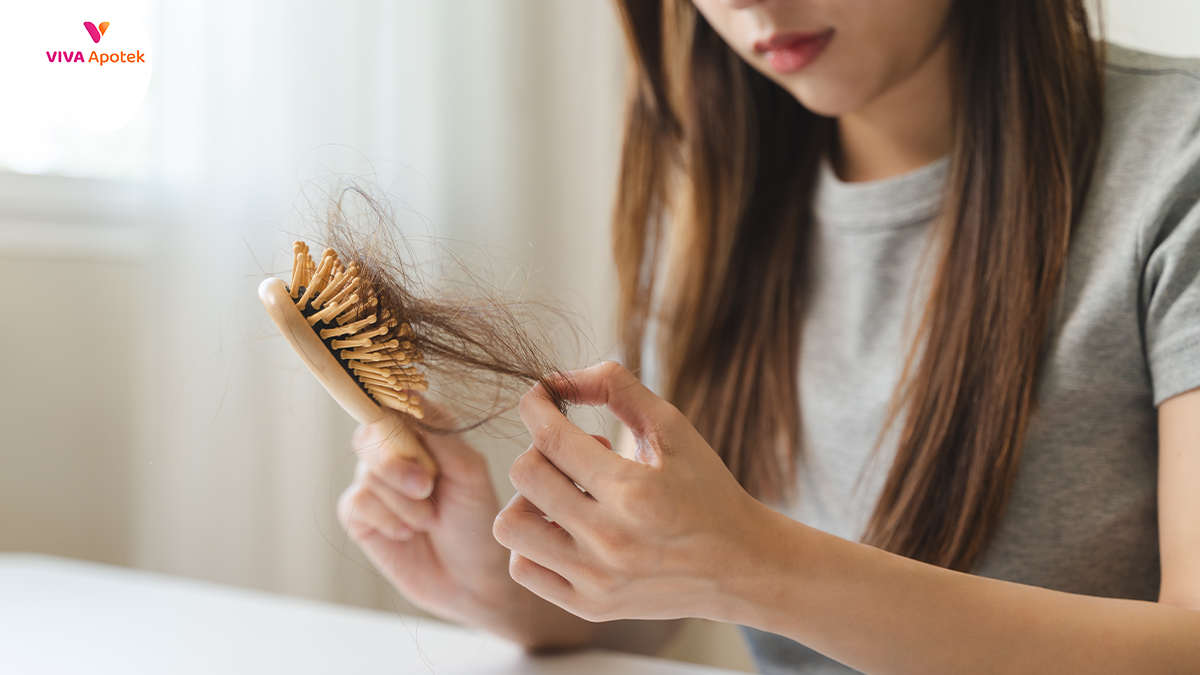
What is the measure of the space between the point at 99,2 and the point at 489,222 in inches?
28.1

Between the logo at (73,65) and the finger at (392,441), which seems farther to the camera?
the logo at (73,65)

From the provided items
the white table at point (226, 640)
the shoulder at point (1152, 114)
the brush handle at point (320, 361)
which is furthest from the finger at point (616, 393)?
the shoulder at point (1152, 114)

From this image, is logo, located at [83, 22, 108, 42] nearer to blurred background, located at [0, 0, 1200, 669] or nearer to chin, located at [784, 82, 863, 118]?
blurred background, located at [0, 0, 1200, 669]

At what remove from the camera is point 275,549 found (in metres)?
1.25

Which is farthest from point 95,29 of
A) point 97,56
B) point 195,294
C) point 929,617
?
point 929,617

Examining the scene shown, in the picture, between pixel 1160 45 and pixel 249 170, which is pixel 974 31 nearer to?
pixel 1160 45

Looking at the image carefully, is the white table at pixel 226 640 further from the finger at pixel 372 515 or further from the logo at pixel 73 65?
the logo at pixel 73 65

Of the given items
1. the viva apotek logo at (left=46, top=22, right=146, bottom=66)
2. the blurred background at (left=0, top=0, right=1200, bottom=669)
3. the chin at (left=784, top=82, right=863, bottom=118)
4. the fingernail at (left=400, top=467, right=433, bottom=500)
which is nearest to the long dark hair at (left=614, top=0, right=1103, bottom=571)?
the chin at (left=784, top=82, right=863, bottom=118)

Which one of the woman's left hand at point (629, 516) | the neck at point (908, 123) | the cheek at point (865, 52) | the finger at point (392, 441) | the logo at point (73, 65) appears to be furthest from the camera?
the logo at point (73, 65)

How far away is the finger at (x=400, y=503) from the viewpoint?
64 cm

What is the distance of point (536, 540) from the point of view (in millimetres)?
421

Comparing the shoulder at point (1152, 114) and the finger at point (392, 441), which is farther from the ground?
the shoulder at point (1152, 114)

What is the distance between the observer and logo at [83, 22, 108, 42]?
3.60 feet

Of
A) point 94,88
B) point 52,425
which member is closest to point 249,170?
point 94,88
